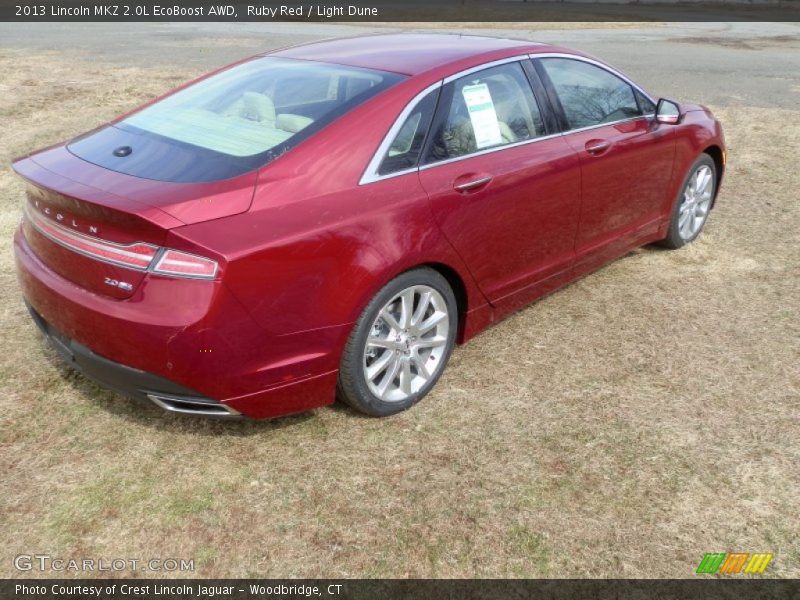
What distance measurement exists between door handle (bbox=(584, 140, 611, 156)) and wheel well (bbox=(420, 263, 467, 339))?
3.92ft

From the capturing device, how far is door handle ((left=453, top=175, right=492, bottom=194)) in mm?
3520

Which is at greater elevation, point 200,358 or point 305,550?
point 200,358

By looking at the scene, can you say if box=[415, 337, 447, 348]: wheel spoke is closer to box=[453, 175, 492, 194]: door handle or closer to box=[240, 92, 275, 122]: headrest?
box=[453, 175, 492, 194]: door handle

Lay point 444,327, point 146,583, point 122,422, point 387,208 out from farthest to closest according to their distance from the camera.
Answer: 1. point 444,327
2. point 122,422
3. point 387,208
4. point 146,583

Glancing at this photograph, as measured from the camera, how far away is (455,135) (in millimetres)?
3600

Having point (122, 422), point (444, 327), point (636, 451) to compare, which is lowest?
point (122, 422)

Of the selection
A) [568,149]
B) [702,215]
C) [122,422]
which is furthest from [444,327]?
[702,215]

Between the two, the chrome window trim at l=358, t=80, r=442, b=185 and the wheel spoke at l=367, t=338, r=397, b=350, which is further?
the wheel spoke at l=367, t=338, r=397, b=350

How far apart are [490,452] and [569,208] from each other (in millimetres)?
1574

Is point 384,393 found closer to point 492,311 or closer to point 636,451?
point 492,311

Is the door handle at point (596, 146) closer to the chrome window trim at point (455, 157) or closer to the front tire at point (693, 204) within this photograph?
the chrome window trim at point (455, 157)

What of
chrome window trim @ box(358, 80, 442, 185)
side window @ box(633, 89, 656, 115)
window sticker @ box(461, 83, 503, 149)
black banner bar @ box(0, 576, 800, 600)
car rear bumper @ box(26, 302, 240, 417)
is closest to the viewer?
black banner bar @ box(0, 576, 800, 600)

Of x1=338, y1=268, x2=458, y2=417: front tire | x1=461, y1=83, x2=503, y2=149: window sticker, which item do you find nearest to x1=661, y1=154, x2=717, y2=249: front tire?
x1=461, y1=83, x2=503, y2=149: window sticker

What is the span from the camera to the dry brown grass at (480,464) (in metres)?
2.78
